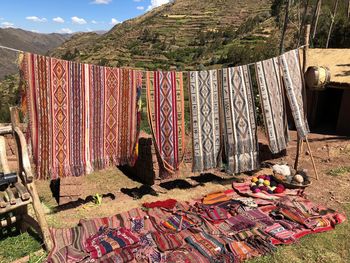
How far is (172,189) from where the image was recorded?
7.53 meters

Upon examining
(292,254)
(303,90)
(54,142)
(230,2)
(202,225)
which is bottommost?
(292,254)

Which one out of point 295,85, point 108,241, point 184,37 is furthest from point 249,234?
point 184,37

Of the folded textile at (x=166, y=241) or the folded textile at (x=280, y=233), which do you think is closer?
the folded textile at (x=166, y=241)

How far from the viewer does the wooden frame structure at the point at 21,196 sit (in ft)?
15.4

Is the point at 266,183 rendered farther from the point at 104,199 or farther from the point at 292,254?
the point at 104,199

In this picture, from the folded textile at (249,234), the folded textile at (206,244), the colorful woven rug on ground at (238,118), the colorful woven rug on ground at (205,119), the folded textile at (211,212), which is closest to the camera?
the folded textile at (206,244)

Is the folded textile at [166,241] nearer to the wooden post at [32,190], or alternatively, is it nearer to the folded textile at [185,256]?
the folded textile at [185,256]

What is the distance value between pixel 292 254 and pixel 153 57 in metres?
60.0

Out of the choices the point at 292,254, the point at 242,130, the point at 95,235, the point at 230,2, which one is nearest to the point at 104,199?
the point at 95,235

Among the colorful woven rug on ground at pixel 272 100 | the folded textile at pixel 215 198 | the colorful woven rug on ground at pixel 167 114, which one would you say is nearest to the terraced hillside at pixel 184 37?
the colorful woven rug on ground at pixel 272 100

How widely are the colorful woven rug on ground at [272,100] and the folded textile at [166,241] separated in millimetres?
3245

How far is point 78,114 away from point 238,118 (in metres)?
3.12

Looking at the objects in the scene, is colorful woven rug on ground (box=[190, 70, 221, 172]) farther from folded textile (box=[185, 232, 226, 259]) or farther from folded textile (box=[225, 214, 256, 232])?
folded textile (box=[185, 232, 226, 259])

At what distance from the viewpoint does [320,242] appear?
5488 millimetres
